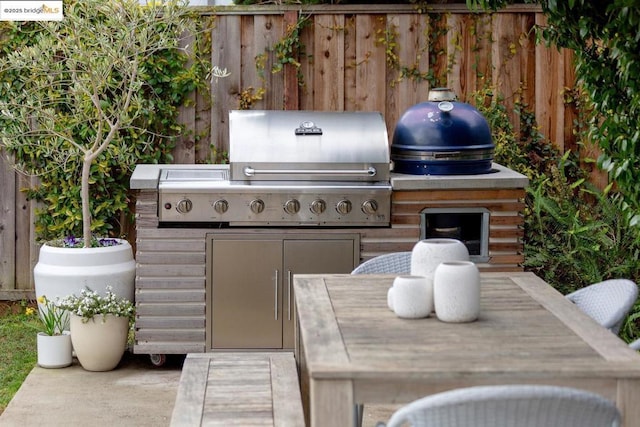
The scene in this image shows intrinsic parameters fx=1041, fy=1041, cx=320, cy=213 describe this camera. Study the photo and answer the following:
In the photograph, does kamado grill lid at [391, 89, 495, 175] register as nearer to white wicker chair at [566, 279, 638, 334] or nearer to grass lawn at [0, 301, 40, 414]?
white wicker chair at [566, 279, 638, 334]

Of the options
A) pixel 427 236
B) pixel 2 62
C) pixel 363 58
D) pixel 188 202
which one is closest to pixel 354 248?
pixel 427 236

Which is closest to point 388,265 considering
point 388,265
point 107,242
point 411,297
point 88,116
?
point 388,265

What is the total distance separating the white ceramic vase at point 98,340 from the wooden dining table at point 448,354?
2236 millimetres

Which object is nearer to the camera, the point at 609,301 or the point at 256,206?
the point at 609,301

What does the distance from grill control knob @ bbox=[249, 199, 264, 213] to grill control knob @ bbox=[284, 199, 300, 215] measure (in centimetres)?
12

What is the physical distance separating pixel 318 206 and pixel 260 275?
18.6 inches

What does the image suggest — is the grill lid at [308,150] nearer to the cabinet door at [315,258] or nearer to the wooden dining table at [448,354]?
the cabinet door at [315,258]

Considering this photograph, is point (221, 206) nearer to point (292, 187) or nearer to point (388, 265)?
point (292, 187)

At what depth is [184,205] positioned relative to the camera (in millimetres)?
5316

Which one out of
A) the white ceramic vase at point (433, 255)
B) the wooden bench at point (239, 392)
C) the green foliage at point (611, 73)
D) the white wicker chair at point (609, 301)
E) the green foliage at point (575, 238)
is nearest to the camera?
the wooden bench at point (239, 392)

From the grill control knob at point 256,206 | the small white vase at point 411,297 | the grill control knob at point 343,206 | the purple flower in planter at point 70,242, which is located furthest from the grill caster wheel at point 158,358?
the small white vase at point 411,297

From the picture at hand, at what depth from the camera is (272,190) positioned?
5.30 m

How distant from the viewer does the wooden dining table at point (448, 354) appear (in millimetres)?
2609

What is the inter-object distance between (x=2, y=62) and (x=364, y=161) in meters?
2.06
